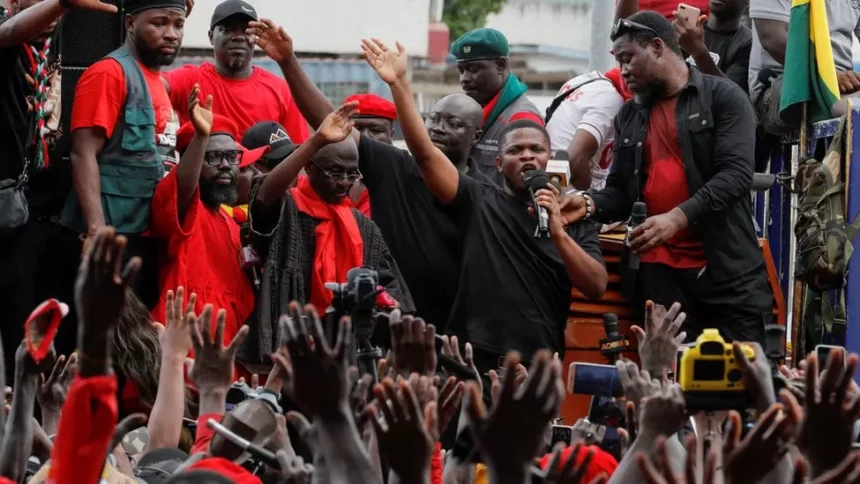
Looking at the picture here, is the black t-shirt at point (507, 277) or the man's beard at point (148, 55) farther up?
the man's beard at point (148, 55)

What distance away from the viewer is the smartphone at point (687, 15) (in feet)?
26.1

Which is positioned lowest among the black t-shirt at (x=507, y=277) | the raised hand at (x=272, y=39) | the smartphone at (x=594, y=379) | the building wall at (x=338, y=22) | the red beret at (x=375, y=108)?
the building wall at (x=338, y=22)

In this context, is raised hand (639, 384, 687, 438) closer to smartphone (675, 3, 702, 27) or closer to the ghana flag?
the ghana flag

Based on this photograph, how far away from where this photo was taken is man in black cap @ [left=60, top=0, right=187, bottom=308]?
668cm

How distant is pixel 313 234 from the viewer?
690 centimetres

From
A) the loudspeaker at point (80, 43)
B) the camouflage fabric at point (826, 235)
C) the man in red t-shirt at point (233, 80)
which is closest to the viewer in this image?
the loudspeaker at point (80, 43)

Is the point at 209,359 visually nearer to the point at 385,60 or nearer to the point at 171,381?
the point at 171,381

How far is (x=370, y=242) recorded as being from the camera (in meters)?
6.97

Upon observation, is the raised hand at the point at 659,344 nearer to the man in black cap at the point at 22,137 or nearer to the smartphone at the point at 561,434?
the smartphone at the point at 561,434

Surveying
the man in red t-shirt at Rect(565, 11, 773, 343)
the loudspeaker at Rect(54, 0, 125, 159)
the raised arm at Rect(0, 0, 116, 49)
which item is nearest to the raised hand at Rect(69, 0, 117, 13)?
the raised arm at Rect(0, 0, 116, 49)

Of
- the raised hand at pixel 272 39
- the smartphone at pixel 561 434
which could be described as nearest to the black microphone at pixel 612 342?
the smartphone at pixel 561 434

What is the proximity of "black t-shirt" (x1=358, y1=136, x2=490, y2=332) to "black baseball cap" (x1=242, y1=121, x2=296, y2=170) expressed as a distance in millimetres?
366

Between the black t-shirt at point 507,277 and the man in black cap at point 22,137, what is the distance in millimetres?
1786

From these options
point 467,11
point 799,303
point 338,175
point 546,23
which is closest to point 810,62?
point 799,303
